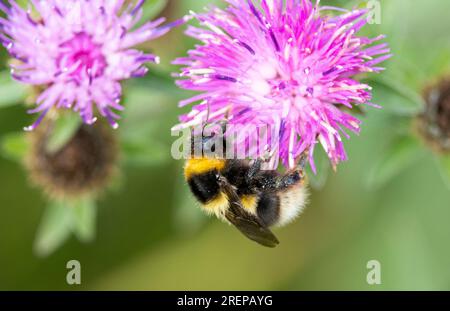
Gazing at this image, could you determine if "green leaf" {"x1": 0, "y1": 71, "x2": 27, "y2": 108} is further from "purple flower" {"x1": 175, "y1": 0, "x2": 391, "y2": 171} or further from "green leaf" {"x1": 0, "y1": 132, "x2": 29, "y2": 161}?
"purple flower" {"x1": 175, "y1": 0, "x2": 391, "y2": 171}

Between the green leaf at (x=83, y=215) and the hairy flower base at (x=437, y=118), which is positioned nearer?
the hairy flower base at (x=437, y=118)

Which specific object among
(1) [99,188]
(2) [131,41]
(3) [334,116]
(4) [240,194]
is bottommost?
(4) [240,194]

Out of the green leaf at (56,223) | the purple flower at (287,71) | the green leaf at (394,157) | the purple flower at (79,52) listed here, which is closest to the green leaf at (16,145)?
the green leaf at (56,223)

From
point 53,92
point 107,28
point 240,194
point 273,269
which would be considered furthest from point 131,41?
point 273,269

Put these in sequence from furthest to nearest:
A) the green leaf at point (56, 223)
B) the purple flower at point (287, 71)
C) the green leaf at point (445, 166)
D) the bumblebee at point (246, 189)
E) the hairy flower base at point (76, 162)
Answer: the green leaf at point (56, 223) → the hairy flower base at point (76, 162) → the green leaf at point (445, 166) → the bumblebee at point (246, 189) → the purple flower at point (287, 71)

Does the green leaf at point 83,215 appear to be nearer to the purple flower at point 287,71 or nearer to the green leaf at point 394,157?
the purple flower at point 287,71
